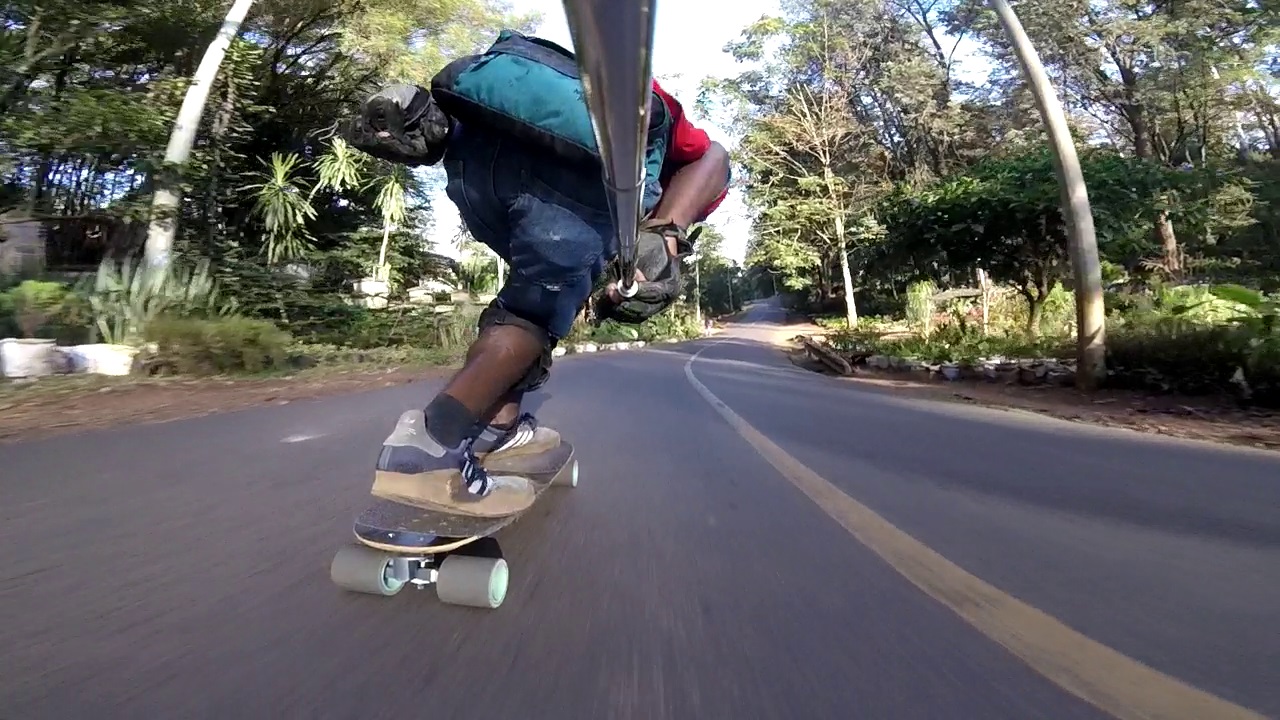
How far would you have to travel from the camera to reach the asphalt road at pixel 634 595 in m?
1.61

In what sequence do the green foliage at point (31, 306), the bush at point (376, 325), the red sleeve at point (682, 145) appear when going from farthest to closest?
1. the bush at point (376, 325)
2. the green foliage at point (31, 306)
3. the red sleeve at point (682, 145)

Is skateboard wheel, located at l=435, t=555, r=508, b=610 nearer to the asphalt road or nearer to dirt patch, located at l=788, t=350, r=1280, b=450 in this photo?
the asphalt road

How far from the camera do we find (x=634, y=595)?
7.29 feet

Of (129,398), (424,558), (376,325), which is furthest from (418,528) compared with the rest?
(376,325)

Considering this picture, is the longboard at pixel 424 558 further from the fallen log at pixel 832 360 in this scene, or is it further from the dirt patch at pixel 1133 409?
the fallen log at pixel 832 360

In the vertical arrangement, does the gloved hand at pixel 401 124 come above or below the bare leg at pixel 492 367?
above

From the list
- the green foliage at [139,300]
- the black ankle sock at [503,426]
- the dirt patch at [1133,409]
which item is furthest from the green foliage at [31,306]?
the dirt patch at [1133,409]

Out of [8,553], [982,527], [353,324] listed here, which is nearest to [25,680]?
[8,553]

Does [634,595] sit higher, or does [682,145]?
[682,145]

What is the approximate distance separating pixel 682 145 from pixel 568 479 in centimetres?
155

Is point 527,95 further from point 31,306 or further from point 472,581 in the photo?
point 31,306

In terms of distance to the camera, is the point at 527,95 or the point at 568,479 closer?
the point at 527,95

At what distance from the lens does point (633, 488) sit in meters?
3.67

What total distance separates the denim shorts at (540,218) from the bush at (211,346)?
27.8 feet
